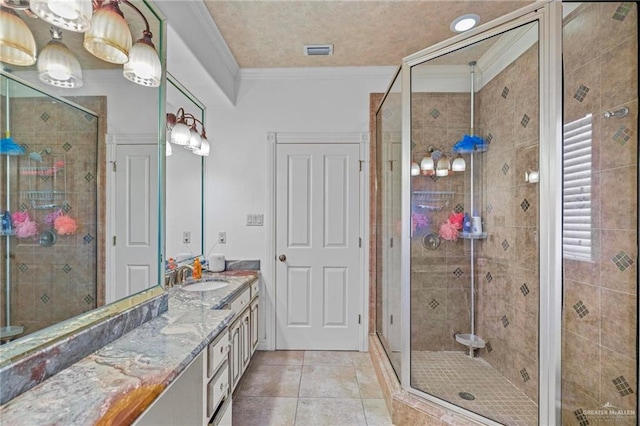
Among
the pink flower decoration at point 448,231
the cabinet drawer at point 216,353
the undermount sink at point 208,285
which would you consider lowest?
the cabinet drawer at point 216,353

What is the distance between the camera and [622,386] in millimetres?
1438

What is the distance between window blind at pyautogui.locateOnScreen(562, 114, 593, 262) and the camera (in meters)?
1.53

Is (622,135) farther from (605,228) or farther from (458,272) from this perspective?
(458,272)

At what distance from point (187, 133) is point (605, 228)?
2795mm

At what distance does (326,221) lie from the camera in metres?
2.85

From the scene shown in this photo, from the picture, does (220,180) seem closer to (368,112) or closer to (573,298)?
(368,112)

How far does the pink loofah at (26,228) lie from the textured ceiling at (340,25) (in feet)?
5.52

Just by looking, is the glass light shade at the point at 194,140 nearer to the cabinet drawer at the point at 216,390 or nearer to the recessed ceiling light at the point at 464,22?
the cabinet drawer at the point at 216,390

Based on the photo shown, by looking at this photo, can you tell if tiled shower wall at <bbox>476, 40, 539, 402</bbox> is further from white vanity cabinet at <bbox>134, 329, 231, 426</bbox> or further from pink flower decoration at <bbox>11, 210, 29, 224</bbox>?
pink flower decoration at <bbox>11, 210, 29, 224</bbox>

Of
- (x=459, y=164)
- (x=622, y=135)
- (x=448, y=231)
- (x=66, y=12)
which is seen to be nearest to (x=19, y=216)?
(x=66, y=12)

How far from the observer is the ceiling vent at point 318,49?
7.93 feet

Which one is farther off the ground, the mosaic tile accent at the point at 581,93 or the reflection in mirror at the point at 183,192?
the mosaic tile accent at the point at 581,93

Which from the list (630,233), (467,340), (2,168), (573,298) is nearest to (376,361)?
(467,340)

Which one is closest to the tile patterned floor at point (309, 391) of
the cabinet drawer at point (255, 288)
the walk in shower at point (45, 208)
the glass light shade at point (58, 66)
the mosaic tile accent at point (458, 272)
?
the cabinet drawer at point (255, 288)
